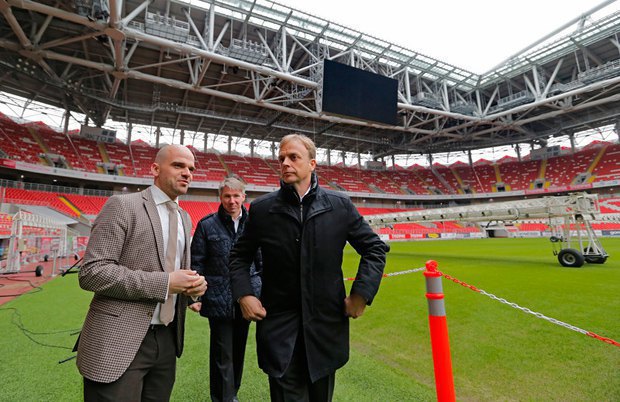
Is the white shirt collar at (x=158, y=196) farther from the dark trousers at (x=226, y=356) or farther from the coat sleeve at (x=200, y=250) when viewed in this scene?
the dark trousers at (x=226, y=356)

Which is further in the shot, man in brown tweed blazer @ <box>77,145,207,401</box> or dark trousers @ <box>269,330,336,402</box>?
dark trousers @ <box>269,330,336,402</box>

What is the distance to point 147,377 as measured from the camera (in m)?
1.53

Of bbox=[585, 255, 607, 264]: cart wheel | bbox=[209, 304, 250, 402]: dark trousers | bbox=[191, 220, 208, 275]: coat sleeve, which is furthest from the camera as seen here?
bbox=[585, 255, 607, 264]: cart wheel

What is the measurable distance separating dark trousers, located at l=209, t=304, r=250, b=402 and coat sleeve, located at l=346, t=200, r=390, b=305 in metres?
1.59

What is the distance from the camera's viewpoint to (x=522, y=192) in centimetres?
3884

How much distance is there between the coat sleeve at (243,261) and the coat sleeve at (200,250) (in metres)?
1.14

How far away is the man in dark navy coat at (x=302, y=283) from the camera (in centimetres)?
143

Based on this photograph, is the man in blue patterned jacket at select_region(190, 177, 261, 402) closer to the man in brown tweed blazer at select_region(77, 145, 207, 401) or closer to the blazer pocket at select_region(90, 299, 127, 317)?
the man in brown tweed blazer at select_region(77, 145, 207, 401)

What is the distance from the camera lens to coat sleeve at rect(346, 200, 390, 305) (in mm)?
1463

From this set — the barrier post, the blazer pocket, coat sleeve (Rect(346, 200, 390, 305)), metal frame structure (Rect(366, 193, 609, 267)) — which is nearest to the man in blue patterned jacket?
the blazer pocket

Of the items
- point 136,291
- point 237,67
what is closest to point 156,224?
point 136,291

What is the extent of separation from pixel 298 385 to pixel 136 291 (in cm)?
97

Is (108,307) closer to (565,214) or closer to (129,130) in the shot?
(565,214)

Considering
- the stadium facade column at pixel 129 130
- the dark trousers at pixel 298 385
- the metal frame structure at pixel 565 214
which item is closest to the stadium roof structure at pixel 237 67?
the stadium facade column at pixel 129 130
